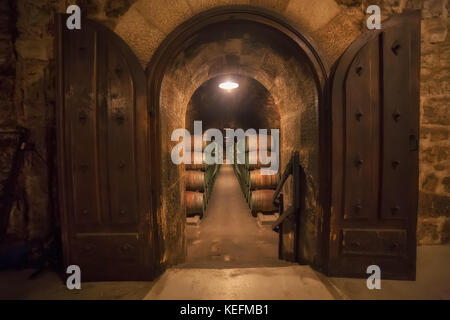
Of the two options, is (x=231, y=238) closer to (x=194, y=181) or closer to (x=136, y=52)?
(x=194, y=181)

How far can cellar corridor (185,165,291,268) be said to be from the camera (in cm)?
364

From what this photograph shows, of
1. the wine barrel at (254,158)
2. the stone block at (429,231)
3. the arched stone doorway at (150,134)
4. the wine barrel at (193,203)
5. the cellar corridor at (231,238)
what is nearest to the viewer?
the arched stone doorway at (150,134)

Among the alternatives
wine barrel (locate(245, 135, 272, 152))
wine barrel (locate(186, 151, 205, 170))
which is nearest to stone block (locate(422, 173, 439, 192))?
wine barrel (locate(245, 135, 272, 152))

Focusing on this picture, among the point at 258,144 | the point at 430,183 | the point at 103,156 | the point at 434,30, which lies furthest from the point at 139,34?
the point at 258,144

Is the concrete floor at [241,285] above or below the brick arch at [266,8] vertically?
below

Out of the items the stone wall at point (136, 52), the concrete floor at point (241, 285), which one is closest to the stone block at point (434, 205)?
the stone wall at point (136, 52)

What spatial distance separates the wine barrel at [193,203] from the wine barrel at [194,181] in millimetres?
157

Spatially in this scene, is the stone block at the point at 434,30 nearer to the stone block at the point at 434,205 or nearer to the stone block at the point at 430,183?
the stone block at the point at 430,183

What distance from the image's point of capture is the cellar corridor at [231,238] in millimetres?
3637

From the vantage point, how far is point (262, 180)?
17.4 feet

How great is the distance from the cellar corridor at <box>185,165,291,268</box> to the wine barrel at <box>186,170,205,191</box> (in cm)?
98

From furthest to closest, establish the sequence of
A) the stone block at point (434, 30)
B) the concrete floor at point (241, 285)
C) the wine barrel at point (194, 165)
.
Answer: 1. the wine barrel at point (194, 165)
2. the stone block at point (434, 30)
3. the concrete floor at point (241, 285)

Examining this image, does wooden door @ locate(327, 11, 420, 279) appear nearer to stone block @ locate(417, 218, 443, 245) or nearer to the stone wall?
the stone wall

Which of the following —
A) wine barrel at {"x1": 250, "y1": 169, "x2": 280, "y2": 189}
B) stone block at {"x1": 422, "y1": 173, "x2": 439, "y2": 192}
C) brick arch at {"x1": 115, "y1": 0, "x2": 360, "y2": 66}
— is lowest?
wine barrel at {"x1": 250, "y1": 169, "x2": 280, "y2": 189}
